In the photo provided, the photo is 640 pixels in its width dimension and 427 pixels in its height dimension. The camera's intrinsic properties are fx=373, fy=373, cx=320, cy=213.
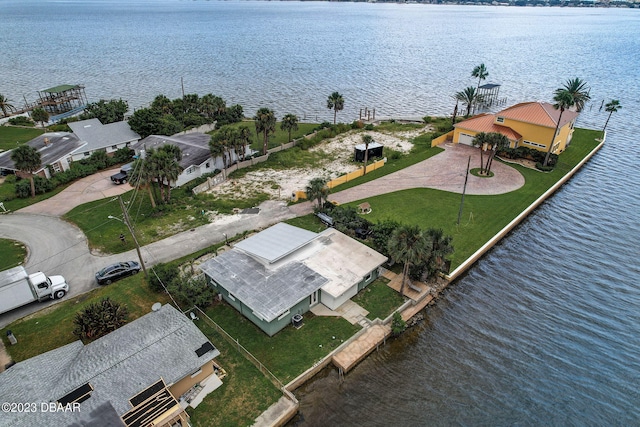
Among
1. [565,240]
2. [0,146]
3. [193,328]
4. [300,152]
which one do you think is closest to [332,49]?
[300,152]

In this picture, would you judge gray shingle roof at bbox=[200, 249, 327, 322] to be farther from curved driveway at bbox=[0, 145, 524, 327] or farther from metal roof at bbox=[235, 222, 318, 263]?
curved driveway at bbox=[0, 145, 524, 327]

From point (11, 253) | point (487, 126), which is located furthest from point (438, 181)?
point (11, 253)

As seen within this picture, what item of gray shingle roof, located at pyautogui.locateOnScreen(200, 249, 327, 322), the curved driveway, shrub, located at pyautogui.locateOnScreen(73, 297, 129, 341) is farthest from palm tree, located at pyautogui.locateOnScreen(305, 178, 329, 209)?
shrub, located at pyautogui.locateOnScreen(73, 297, 129, 341)

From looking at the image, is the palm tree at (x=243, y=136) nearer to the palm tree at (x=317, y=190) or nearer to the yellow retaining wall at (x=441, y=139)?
the palm tree at (x=317, y=190)

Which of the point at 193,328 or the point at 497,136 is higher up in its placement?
the point at 497,136

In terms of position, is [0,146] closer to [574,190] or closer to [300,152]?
Answer: [300,152]

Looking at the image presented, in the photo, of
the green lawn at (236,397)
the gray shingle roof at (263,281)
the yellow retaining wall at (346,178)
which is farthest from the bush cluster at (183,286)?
the yellow retaining wall at (346,178)

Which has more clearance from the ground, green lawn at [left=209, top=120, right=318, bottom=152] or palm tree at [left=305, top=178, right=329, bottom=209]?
palm tree at [left=305, top=178, right=329, bottom=209]
